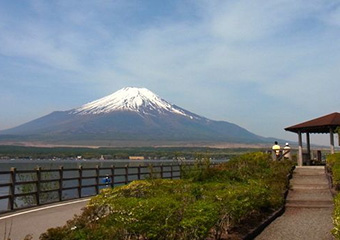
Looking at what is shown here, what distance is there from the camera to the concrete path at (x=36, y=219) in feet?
28.9

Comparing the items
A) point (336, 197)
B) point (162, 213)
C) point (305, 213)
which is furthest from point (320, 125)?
point (162, 213)

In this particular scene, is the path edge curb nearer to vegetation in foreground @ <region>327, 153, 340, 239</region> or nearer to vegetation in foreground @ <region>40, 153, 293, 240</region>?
vegetation in foreground @ <region>40, 153, 293, 240</region>

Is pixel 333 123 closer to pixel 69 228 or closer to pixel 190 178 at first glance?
pixel 190 178

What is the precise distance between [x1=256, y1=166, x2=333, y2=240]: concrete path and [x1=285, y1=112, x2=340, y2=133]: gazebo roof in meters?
5.53

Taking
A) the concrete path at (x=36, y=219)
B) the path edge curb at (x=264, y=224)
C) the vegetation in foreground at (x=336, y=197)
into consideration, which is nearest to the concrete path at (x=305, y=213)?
the path edge curb at (x=264, y=224)

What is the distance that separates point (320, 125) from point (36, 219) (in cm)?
1617

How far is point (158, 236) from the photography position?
576cm

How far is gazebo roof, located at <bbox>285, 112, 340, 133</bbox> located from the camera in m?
22.0

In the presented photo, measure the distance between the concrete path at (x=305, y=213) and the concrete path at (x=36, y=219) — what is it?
15.3 feet

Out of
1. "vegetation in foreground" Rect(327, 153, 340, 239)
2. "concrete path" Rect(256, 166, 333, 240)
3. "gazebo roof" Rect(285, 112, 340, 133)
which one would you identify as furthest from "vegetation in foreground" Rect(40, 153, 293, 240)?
"gazebo roof" Rect(285, 112, 340, 133)

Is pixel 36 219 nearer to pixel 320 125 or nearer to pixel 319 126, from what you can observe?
pixel 320 125

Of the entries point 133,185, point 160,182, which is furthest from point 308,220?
point 133,185

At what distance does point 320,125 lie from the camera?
2205 cm

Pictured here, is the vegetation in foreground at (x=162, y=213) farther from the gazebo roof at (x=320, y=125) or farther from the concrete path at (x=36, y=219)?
the gazebo roof at (x=320, y=125)
